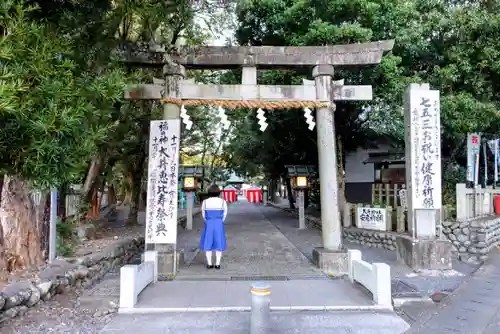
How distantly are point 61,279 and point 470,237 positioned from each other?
1111 centimetres

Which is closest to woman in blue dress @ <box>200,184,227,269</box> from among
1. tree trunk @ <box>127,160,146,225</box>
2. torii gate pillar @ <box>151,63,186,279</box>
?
torii gate pillar @ <box>151,63,186,279</box>

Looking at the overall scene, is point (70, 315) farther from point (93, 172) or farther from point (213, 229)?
point (93, 172)

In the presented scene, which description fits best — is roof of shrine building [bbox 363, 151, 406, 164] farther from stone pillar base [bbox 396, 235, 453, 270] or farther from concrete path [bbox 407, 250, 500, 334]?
concrete path [bbox 407, 250, 500, 334]

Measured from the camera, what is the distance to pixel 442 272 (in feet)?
32.2

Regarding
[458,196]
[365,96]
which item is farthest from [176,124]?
[458,196]

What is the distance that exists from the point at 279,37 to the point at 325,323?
11.2 metres

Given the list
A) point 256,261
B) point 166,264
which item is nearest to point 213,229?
point 166,264

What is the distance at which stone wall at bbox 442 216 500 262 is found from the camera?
12.0m

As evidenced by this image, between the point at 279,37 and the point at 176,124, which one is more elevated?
the point at 279,37

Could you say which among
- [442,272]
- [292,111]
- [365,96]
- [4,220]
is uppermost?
[292,111]

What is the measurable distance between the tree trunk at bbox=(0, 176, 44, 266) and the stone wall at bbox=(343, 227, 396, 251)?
981 centimetres

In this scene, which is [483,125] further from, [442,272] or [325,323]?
[325,323]

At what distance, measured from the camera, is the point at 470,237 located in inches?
478

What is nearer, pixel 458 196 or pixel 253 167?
pixel 458 196
